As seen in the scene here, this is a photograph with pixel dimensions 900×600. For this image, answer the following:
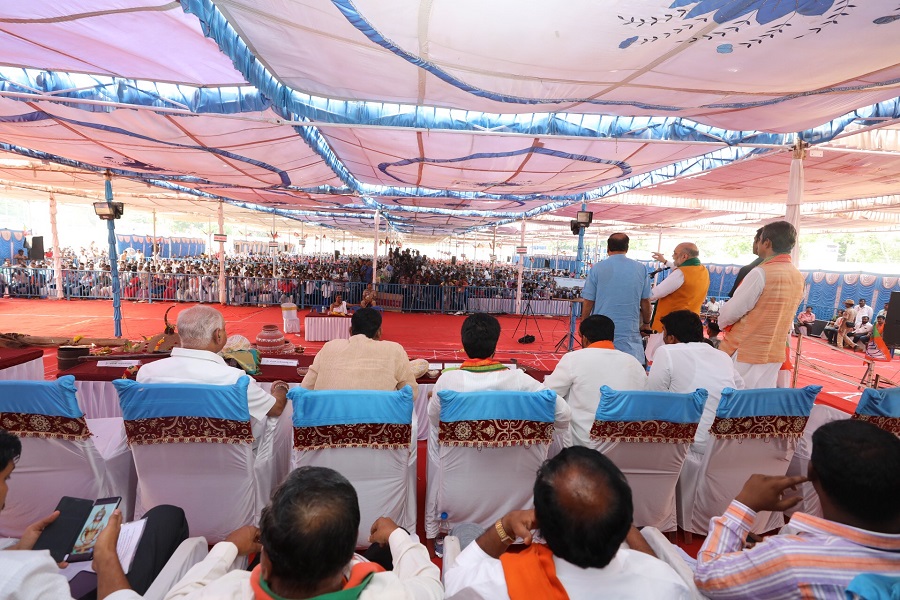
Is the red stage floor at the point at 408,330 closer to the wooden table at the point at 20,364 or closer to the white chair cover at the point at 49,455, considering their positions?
the wooden table at the point at 20,364

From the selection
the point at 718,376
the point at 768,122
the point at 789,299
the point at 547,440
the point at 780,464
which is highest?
the point at 768,122

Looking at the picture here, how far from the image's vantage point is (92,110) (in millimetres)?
4848

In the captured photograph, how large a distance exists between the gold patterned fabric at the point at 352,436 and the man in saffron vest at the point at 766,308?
2.56 m

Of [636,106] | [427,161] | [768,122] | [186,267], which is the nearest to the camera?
[636,106]

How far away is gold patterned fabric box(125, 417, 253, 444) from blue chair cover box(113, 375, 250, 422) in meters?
0.03

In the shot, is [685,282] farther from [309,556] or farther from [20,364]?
[20,364]

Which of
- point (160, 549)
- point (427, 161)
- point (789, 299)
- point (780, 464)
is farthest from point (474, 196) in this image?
point (160, 549)

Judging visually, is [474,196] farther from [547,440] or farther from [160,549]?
[160,549]

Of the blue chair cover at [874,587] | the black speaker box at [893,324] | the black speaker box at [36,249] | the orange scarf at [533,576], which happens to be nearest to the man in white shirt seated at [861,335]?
the black speaker box at [893,324]

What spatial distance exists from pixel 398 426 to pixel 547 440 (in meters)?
0.81

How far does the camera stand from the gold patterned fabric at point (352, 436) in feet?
7.47

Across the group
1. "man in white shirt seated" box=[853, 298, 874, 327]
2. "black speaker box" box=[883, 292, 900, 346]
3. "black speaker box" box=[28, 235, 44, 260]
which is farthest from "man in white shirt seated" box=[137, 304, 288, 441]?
"black speaker box" box=[28, 235, 44, 260]

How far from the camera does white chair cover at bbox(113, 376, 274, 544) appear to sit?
7.16 feet

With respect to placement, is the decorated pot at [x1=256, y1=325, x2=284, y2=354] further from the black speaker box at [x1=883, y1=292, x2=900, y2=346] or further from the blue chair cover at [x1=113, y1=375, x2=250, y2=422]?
the black speaker box at [x1=883, y1=292, x2=900, y2=346]
